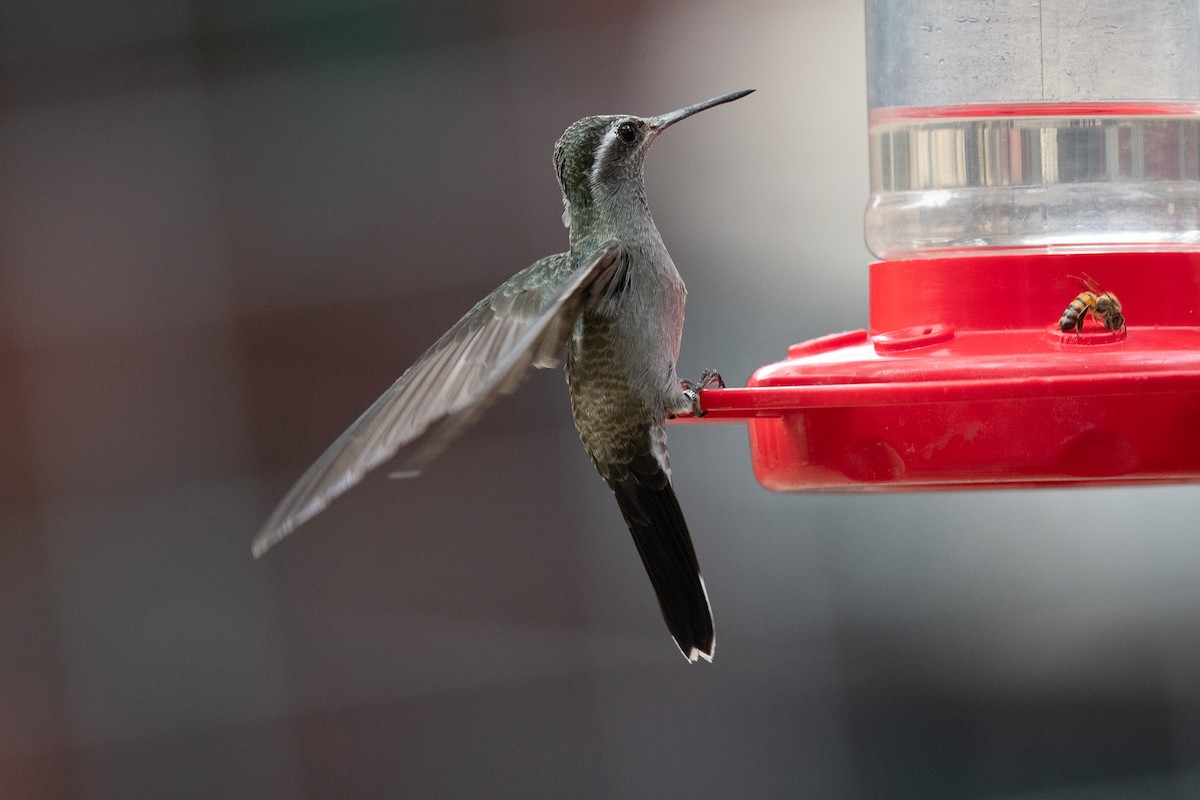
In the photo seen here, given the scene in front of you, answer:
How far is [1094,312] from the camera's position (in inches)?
88.0

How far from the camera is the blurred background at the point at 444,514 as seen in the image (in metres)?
5.01

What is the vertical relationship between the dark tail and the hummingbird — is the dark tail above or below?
below

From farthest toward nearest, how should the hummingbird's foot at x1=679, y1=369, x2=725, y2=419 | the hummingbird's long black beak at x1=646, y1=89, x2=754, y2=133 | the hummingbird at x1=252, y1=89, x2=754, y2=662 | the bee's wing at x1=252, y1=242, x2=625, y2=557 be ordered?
the hummingbird's long black beak at x1=646, y1=89, x2=754, y2=133 < the hummingbird's foot at x1=679, y1=369, x2=725, y2=419 < the hummingbird at x1=252, y1=89, x2=754, y2=662 < the bee's wing at x1=252, y1=242, x2=625, y2=557

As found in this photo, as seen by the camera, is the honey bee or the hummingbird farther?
the hummingbird

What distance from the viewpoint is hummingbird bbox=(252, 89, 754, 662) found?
94.0 inches

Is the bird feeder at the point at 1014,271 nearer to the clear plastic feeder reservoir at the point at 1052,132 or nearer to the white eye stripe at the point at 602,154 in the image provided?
the clear plastic feeder reservoir at the point at 1052,132

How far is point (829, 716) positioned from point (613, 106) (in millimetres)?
2355

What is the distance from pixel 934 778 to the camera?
523cm

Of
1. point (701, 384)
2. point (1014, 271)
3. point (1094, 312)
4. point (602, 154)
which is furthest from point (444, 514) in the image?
point (1094, 312)

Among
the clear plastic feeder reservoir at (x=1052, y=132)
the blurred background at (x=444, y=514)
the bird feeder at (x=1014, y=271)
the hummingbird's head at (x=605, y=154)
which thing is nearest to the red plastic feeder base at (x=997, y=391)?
the bird feeder at (x=1014, y=271)

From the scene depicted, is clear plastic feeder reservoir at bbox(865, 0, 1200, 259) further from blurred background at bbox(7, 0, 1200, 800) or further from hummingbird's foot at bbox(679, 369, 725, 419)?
blurred background at bbox(7, 0, 1200, 800)

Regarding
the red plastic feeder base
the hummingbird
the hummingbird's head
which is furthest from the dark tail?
the hummingbird's head

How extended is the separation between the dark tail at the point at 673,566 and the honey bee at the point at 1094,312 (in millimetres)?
860

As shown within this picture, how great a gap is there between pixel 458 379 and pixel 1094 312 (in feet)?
3.36
